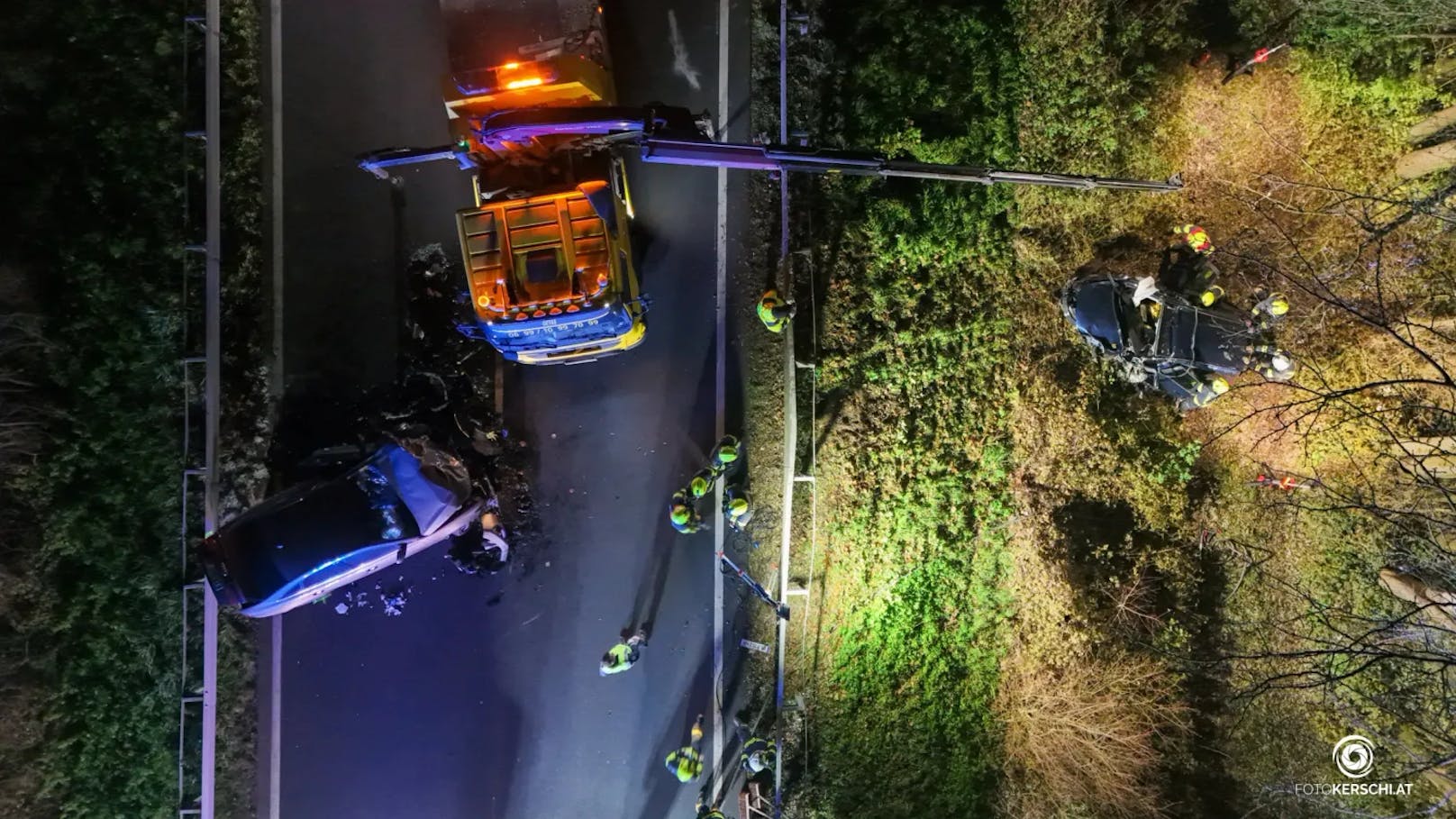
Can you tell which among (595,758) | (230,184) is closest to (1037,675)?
(595,758)

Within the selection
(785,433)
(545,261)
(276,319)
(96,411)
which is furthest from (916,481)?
(96,411)

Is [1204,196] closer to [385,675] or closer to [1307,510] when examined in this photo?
[1307,510]

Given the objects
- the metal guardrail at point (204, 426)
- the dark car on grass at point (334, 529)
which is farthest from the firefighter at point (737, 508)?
the metal guardrail at point (204, 426)

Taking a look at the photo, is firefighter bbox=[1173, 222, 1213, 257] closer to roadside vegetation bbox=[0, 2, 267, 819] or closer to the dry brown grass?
the dry brown grass

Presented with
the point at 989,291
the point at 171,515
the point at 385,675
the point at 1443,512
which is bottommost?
the point at 385,675

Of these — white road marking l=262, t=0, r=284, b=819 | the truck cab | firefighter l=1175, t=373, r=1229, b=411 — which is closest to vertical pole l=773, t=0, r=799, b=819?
the truck cab
